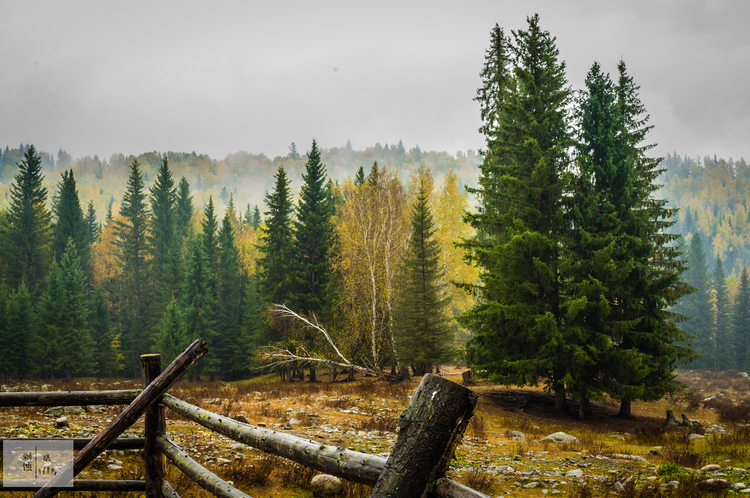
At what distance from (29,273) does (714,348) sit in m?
88.8

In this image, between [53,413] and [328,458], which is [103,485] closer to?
[328,458]

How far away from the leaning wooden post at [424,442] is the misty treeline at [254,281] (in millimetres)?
19150

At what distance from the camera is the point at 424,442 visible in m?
1.69

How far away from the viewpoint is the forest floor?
5789 mm

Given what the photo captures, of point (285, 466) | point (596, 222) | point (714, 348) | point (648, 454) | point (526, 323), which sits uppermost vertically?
point (596, 222)

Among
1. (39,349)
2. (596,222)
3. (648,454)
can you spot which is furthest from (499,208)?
(39,349)

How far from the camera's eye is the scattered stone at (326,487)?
555cm

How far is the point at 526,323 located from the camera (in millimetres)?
14078

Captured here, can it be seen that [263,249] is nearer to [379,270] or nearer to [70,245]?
[379,270]


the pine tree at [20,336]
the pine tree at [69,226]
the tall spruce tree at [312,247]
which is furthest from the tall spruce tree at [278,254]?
the pine tree at [69,226]

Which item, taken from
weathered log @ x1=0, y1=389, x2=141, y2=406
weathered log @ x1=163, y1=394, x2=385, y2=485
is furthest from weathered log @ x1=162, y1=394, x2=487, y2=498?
weathered log @ x1=0, y1=389, x2=141, y2=406

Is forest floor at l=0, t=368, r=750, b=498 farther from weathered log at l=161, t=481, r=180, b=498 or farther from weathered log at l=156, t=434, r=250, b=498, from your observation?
weathered log at l=156, t=434, r=250, b=498

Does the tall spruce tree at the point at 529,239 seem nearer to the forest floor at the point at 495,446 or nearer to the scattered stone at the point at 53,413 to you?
the forest floor at the point at 495,446

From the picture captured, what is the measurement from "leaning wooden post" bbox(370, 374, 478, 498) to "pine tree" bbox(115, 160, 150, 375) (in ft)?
157
